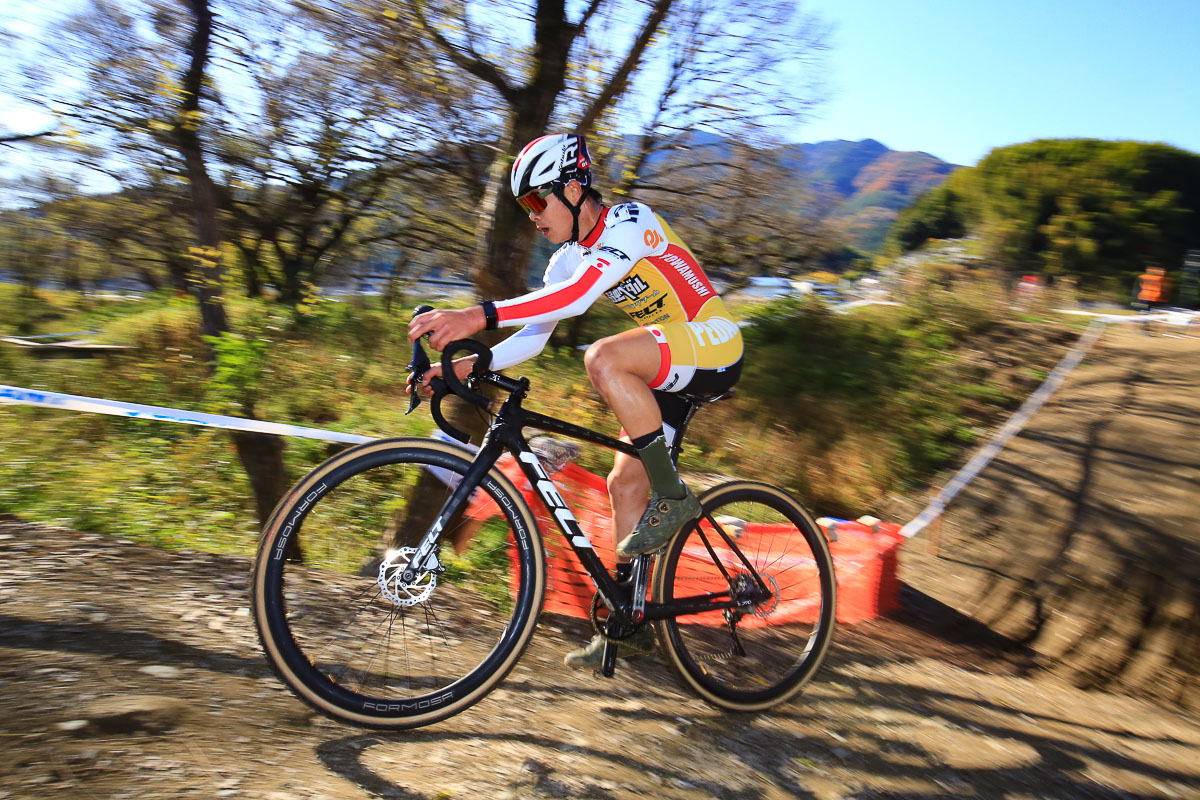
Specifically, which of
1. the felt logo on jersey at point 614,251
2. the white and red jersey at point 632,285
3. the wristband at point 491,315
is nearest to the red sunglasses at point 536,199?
the white and red jersey at point 632,285

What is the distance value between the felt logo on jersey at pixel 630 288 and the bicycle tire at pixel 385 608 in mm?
944

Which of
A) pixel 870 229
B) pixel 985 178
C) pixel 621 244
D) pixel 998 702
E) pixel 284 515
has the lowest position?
pixel 998 702

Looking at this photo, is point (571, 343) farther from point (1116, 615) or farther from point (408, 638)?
point (408, 638)

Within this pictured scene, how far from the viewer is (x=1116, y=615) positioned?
462 cm

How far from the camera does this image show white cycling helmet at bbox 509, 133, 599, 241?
2.76m

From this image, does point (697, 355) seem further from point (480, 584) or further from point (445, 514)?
point (480, 584)

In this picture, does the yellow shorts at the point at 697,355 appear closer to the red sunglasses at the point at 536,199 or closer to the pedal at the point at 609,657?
the red sunglasses at the point at 536,199

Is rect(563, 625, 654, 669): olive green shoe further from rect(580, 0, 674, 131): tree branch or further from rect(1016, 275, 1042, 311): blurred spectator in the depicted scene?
rect(1016, 275, 1042, 311): blurred spectator

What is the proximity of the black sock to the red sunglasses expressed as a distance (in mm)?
1022

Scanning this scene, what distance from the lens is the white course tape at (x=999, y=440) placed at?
6.72 m

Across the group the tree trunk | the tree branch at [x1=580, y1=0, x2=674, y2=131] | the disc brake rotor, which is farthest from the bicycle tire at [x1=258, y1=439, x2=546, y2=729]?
the tree trunk

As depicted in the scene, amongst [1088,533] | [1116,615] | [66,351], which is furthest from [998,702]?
[66,351]

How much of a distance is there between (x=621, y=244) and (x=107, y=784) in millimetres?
2276

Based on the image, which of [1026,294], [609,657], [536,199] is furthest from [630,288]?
[1026,294]
